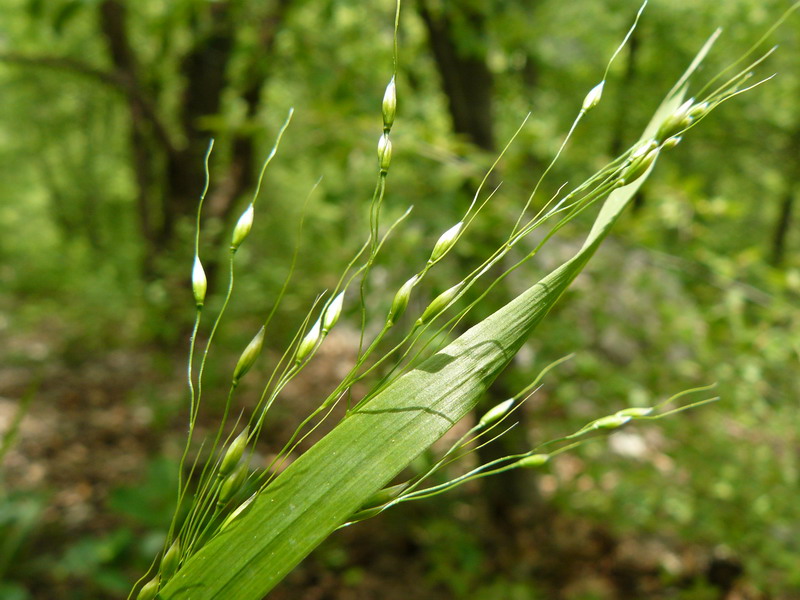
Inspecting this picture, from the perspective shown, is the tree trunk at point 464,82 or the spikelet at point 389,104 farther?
the tree trunk at point 464,82

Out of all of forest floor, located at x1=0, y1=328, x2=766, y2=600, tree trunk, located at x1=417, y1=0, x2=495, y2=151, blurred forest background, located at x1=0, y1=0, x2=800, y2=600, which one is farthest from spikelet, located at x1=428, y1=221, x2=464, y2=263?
forest floor, located at x1=0, y1=328, x2=766, y2=600

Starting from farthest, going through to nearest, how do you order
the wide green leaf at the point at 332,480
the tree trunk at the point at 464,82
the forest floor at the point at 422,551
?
the forest floor at the point at 422,551, the tree trunk at the point at 464,82, the wide green leaf at the point at 332,480

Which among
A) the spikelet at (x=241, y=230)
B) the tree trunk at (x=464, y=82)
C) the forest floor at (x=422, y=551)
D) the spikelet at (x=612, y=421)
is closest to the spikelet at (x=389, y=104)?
the spikelet at (x=241, y=230)

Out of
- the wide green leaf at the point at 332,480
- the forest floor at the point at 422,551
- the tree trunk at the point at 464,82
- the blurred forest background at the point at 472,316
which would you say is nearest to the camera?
the wide green leaf at the point at 332,480

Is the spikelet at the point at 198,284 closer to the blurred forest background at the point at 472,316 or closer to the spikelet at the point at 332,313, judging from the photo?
the spikelet at the point at 332,313

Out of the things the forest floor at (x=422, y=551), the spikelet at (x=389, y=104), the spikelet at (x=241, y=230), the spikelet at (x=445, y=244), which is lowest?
the forest floor at (x=422, y=551)

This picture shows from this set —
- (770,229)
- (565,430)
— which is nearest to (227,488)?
(565,430)

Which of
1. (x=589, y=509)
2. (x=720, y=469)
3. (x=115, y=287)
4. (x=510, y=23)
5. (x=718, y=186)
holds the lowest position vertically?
(x=718, y=186)

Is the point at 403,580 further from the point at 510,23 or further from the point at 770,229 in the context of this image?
the point at 770,229
